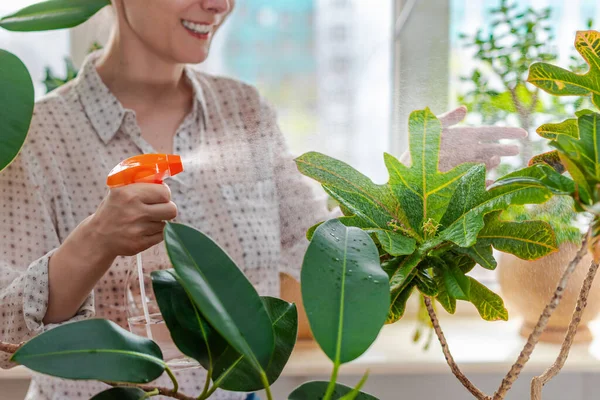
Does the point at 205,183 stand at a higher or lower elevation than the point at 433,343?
higher

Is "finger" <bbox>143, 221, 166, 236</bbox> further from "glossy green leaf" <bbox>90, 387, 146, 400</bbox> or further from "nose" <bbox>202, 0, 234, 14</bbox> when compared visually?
"nose" <bbox>202, 0, 234, 14</bbox>

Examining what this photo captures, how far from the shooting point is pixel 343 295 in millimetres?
371

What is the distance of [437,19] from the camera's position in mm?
688

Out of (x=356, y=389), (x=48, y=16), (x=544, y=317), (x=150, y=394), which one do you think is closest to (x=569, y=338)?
(x=544, y=317)

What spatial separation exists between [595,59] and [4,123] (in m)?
0.44

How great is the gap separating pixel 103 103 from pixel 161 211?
1.19 feet

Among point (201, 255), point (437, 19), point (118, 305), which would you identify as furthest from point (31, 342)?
point (437, 19)

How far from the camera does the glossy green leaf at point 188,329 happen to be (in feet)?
1.39

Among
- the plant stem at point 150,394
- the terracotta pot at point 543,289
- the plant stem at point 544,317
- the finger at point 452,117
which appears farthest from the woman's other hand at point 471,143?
the plant stem at point 150,394

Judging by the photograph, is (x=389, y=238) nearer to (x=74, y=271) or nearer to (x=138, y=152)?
(x=74, y=271)

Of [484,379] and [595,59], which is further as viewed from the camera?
[484,379]

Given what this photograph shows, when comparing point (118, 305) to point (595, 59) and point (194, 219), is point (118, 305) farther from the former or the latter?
point (595, 59)

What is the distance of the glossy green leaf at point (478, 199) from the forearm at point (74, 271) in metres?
0.34

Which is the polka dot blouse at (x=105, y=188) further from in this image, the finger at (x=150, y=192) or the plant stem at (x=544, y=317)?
the plant stem at (x=544, y=317)
